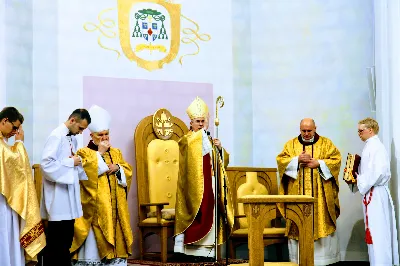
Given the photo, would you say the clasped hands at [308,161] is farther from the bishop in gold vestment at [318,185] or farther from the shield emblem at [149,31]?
the shield emblem at [149,31]

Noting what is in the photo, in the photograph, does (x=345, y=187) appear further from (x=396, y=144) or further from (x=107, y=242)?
(x=107, y=242)

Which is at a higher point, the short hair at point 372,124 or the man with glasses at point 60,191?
the short hair at point 372,124

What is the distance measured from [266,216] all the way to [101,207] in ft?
6.68

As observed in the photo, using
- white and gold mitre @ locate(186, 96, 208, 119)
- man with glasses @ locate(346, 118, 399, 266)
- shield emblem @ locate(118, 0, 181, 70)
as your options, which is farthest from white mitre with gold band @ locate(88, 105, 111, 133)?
man with glasses @ locate(346, 118, 399, 266)

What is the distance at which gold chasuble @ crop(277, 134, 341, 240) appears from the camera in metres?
8.85

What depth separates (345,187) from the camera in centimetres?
970

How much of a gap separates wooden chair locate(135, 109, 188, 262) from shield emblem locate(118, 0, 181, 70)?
0.77 metres

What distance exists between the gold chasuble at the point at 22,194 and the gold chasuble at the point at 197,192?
1959 mm

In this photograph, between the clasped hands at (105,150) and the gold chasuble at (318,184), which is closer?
the clasped hands at (105,150)

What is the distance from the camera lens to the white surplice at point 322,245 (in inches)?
348

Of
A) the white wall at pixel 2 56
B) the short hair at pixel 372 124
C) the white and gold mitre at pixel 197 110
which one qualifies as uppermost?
the white wall at pixel 2 56

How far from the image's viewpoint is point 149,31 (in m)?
9.62

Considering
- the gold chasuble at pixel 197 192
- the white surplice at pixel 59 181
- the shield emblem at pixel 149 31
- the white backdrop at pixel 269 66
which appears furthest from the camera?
the shield emblem at pixel 149 31

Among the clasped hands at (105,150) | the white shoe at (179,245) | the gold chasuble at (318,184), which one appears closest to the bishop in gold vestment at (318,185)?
the gold chasuble at (318,184)
